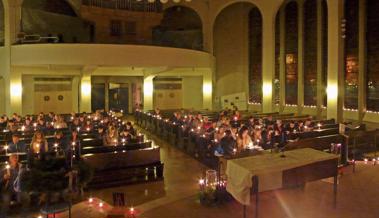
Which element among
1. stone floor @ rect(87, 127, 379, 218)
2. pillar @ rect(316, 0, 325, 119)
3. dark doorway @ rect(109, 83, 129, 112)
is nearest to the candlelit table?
stone floor @ rect(87, 127, 379, 218)

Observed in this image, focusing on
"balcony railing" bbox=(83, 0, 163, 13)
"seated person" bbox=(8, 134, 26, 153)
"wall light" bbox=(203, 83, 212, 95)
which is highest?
"balcony railing" bbox=(83, 0, 163, 13)

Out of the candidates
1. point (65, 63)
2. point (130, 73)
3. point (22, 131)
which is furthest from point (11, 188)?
point (130, 73)

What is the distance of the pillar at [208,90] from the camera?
2439 centimetres

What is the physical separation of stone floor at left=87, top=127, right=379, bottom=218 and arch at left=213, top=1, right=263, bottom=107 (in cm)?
1518

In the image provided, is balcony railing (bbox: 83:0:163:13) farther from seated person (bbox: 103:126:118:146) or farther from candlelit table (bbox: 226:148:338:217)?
candlelit table (bbox: 226:148:338:217)

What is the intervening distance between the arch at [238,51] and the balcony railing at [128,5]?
445 cm

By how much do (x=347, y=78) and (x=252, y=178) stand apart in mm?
14757

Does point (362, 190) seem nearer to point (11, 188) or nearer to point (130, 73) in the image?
point (11, 188)

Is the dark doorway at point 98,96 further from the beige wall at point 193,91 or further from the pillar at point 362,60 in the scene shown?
the pillar at point 362,60

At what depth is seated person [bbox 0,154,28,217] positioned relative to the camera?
25.3 ft

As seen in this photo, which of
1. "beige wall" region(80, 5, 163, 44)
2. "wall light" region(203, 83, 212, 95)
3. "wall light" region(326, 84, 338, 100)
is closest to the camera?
"wall light" region(326, 84, 338, 100)

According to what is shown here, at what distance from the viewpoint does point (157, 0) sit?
76.8 ft

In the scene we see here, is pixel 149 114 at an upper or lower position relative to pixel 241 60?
lower

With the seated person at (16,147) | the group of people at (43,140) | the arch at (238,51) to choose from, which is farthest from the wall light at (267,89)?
the seated person at (16,147)
